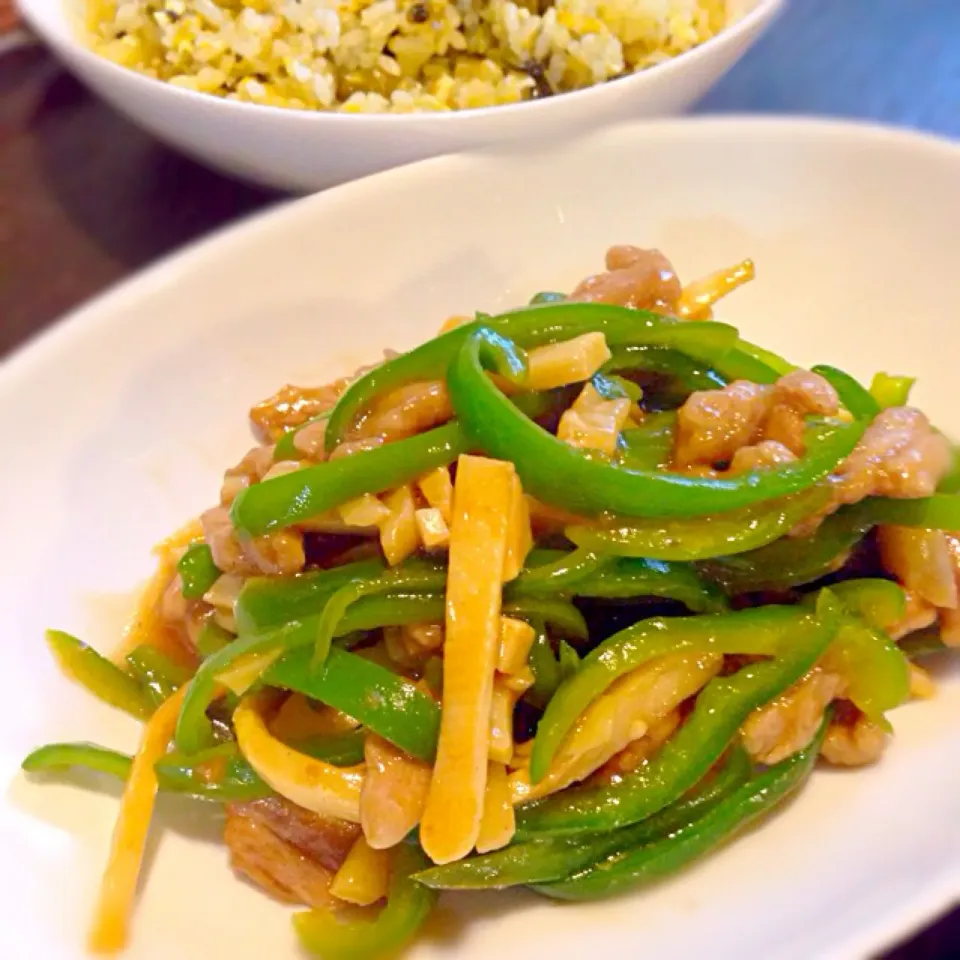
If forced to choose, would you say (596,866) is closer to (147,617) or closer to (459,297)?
(147,617)

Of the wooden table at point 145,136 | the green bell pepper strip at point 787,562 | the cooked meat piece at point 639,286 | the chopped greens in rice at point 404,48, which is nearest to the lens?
the green bell pepper strip at point 787,562

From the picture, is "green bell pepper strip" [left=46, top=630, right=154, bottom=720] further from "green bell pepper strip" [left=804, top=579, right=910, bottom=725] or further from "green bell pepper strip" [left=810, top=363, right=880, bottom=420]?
"green bell pepper strip" [left=810, top=363, right=880, bottom=420]

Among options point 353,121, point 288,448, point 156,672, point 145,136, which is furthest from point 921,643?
point 145,136

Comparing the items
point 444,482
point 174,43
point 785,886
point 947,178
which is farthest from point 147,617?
point 947,178

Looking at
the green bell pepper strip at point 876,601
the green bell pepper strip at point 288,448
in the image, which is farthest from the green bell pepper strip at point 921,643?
the green bell pepper strip at point 288,448

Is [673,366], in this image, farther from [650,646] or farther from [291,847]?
[291,847]

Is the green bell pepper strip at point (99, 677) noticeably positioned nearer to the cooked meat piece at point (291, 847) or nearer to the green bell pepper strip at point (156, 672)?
the green bell pepper strip at point (156, 672)

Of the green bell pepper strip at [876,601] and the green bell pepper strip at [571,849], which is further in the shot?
the green bell pepper strip at [876,601]
